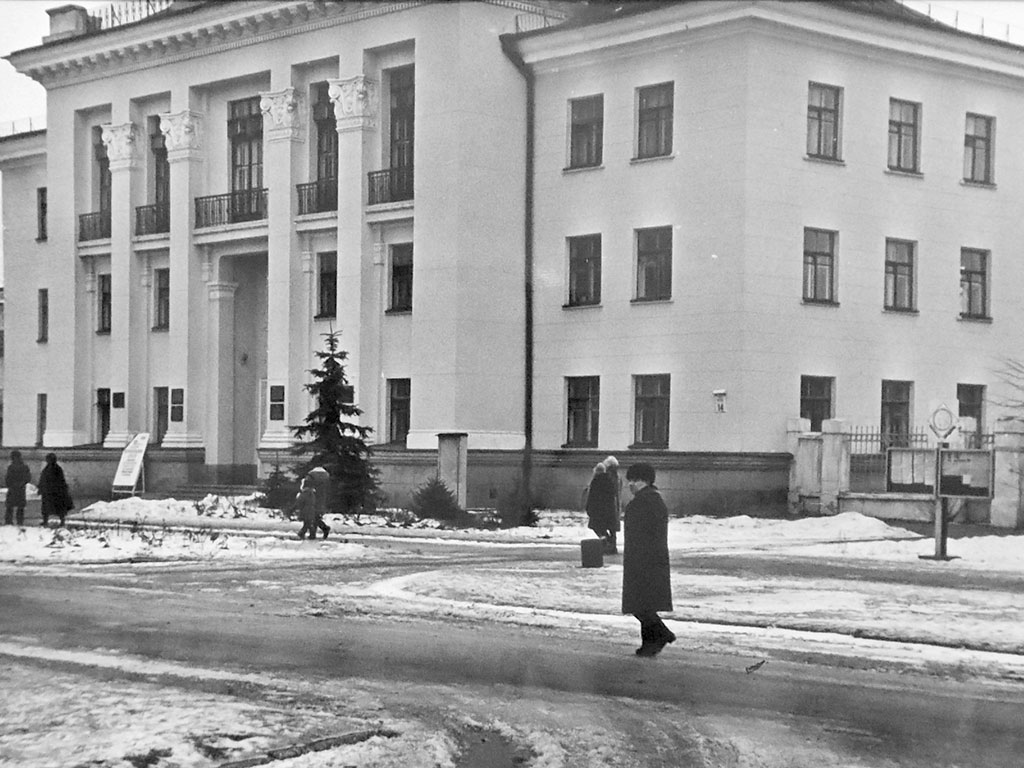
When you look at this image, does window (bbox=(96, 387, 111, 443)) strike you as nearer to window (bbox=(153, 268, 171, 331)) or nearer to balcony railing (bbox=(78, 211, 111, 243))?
window (bbox=(153, 268, 171, 331))

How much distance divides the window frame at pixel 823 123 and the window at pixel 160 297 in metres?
20.2

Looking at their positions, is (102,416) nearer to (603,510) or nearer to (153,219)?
(153,219)

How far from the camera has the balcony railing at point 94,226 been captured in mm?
47875

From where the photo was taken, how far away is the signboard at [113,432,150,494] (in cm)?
4228

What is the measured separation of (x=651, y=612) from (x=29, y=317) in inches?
1651

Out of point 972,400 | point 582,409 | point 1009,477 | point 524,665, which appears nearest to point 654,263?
point 582,409

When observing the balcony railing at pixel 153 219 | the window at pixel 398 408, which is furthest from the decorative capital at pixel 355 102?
the balcony railing at pixel 153 219

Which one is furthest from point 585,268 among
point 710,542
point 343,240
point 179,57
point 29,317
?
point 29,317

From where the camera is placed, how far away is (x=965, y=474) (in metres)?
23.1

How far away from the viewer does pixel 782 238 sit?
117ft

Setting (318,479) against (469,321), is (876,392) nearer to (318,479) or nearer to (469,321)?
(469,321)

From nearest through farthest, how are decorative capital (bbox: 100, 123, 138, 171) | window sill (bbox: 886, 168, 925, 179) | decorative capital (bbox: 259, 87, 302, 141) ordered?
window sill (bbox: 886, 168, 925, 179), decorative capital (bbox: 259, 87, 302, 141), decorative capital (bbox: 100, 123, 138, 171)

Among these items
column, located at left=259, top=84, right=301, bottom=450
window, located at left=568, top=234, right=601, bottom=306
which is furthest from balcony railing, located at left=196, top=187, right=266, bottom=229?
window, located at left=568, top=234, right=601, bottom=306

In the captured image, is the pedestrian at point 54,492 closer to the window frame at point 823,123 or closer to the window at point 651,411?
the window at point 651,411
